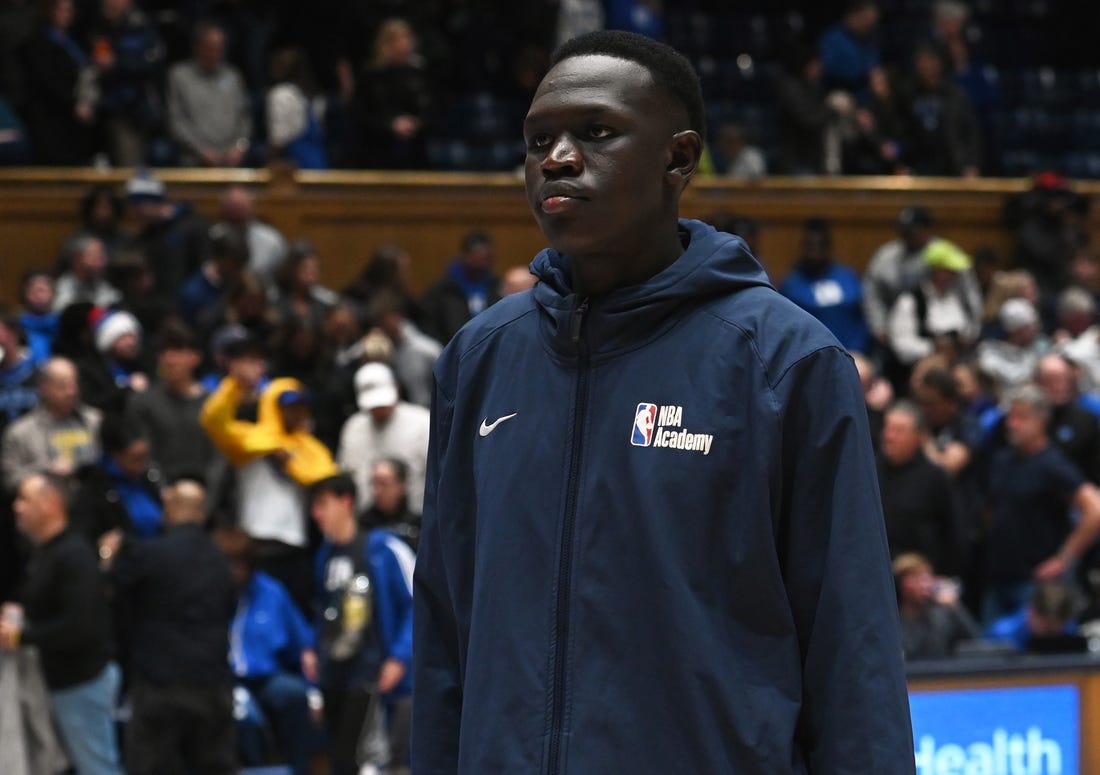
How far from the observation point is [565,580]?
2.42 metres

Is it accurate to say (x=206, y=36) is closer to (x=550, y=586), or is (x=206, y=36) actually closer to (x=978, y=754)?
(x=978, y=754)

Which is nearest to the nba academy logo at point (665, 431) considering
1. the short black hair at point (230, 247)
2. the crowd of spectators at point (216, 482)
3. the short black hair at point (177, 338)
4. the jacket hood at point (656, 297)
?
the jacket hood at point (656, 297)

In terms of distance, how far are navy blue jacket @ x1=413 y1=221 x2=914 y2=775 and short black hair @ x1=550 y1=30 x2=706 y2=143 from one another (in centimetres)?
19

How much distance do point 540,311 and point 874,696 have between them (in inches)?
27.0

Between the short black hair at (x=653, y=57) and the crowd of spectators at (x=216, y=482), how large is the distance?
5.90 meters

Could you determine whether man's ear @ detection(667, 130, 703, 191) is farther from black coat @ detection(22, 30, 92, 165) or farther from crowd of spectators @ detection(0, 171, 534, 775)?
black coat @ detection(22, 30, 92, 165)

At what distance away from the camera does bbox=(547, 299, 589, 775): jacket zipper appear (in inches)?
94.4

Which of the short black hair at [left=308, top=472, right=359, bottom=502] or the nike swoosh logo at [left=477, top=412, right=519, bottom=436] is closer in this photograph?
the nike swoosh logo at [left=477, top=412, right=519, bottom=436]

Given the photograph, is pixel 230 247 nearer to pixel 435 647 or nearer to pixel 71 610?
pixel 71 610

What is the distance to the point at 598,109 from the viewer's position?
241 centimetres

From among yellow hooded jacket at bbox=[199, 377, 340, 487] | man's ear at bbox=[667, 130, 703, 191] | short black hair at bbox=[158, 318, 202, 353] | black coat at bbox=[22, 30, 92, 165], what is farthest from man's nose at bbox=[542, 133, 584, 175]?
black coat at bbox=[22, 30, 92, 165]

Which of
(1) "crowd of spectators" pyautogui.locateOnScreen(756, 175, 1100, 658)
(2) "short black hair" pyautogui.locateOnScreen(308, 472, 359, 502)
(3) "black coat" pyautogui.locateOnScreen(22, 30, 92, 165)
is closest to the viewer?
(2) "short black hair" pyautogui.locateOnScreen(308, 472, 359, 502)

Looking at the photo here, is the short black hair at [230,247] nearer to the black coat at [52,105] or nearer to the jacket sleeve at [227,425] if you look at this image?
the black coat at [52,105]

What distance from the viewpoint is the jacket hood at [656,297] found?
96.7 inches
